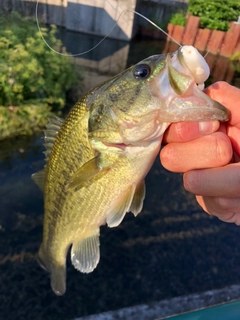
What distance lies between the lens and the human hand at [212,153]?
1.33m

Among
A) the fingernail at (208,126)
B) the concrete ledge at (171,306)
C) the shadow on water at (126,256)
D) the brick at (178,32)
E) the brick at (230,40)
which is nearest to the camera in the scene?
the fingernail at (208,126)

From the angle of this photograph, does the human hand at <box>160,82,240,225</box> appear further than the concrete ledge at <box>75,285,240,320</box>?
No

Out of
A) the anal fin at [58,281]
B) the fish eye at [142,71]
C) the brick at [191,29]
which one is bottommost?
the brick at [191,29]

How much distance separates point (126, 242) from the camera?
3703mm

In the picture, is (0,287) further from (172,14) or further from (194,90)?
(172,14)

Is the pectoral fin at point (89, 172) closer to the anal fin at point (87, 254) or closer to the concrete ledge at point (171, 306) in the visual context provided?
the anal fin at point (87, 254)

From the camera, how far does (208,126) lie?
1.32 m

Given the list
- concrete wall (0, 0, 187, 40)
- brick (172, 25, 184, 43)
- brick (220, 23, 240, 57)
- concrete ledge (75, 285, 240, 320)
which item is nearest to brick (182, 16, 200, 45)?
brick (172, 25, 184, 43)

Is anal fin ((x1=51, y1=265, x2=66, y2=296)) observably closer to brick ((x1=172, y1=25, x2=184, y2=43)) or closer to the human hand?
the human hand

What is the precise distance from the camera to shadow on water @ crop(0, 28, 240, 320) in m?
3.07

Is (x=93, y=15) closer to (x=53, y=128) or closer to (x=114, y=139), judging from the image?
(x=53, y=128)

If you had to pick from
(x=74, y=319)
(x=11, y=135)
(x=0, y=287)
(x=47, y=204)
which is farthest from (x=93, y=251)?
(x=11, y=135)

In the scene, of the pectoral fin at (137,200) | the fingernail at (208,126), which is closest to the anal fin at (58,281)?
the pectoral fin at (137,200)

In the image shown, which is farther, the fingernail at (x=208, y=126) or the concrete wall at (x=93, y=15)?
the concrete wall at (x=93, y=15)
